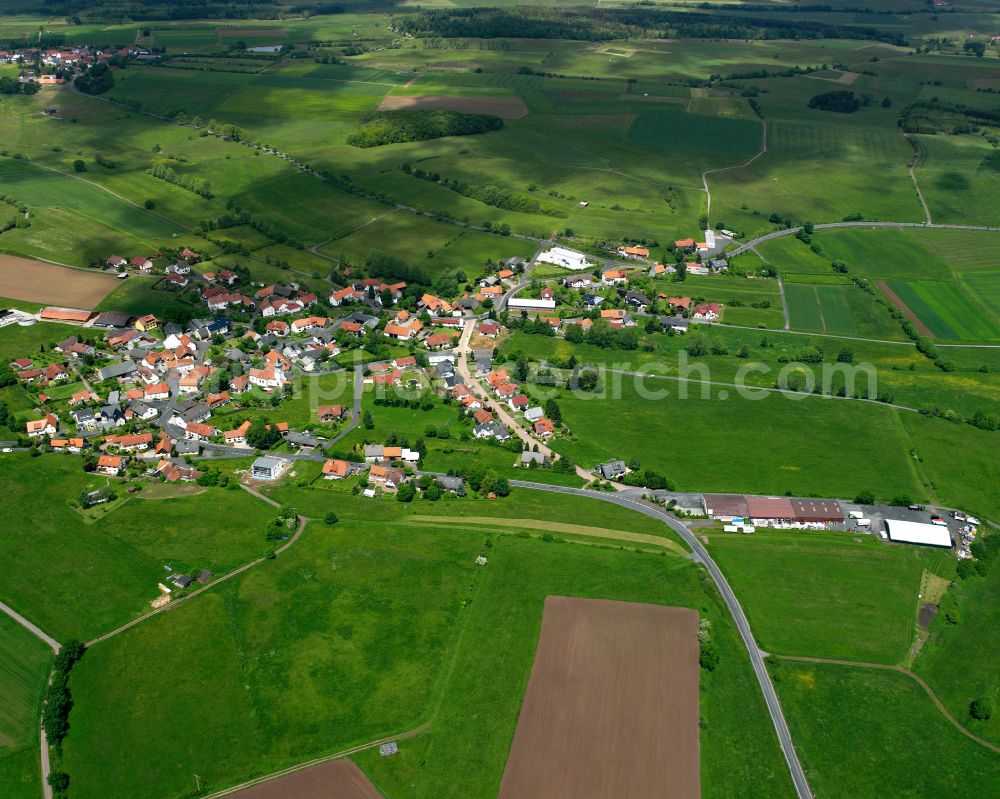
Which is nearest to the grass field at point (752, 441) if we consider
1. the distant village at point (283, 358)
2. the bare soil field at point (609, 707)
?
the distant village at point (283, 358)

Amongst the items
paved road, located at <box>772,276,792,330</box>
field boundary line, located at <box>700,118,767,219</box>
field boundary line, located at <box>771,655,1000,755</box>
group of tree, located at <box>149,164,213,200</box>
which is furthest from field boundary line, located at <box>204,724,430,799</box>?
group of tree, located at <box>149,164,213,200</box>

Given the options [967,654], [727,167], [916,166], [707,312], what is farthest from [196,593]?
[916,166]

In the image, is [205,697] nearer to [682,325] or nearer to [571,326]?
[571,326]

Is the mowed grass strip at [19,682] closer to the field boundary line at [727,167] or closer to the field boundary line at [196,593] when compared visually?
the field boundary line at [196,593]

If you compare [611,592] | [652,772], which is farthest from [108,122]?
[652,772]

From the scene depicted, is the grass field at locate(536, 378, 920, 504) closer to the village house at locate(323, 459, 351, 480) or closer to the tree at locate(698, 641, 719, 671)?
the tree at locate(698, 641, 719, 671)

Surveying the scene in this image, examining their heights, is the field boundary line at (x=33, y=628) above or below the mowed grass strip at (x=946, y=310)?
below
